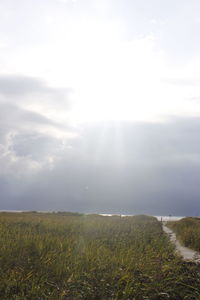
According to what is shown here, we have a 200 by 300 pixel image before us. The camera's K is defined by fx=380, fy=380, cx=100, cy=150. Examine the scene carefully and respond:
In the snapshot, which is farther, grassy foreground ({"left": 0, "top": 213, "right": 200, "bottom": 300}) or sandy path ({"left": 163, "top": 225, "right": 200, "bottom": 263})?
sandy path ({"left": 163, "top": 225, "right": 200, "bottom": 263})

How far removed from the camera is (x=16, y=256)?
1008 centimetres

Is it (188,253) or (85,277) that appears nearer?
(85,277)

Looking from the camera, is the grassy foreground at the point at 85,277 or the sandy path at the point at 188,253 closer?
the grassy foreground at the point at 85,277

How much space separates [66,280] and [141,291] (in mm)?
1703

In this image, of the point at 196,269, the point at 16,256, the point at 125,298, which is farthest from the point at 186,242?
the point at 125,298

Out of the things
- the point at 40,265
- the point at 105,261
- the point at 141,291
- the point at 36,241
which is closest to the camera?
the point at 141,291

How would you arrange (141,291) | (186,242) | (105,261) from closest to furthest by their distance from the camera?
(141,291) < (105,261) < (186,242)

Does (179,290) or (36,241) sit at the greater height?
(36,241)


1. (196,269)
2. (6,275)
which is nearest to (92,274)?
(6,275)

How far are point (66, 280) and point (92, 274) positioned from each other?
0.62m

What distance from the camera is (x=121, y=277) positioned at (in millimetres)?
8492

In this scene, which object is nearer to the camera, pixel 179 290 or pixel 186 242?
pixel 179 290

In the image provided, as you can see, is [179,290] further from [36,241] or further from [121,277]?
[36,241]

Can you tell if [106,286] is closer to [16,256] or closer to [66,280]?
[66,280]
